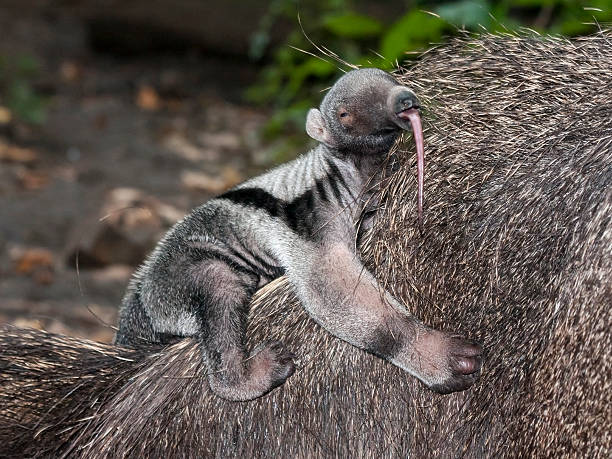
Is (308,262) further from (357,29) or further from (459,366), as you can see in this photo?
(357,29)

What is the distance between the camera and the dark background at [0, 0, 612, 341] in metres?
6.41

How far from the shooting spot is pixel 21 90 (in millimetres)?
9164

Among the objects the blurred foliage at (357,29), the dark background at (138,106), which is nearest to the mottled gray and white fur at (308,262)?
the blurred foliage at (357,29)

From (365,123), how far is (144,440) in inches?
48.3

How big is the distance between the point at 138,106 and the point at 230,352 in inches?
306

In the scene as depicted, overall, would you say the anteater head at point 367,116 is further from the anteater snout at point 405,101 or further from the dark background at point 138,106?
the dark background at point 138,106

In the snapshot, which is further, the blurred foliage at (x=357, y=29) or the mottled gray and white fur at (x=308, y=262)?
the blurred foliage at (x=357, y=29)

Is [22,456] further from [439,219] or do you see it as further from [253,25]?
[253,25]

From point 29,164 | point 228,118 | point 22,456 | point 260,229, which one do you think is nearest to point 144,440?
point 22,456

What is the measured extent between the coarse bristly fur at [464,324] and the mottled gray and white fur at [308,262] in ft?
0.33

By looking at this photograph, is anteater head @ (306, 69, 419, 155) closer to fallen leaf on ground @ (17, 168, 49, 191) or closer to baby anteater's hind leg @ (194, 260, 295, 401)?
baby anteater's hind leg @ (194, 260, 295, 401)

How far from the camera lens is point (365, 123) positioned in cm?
272

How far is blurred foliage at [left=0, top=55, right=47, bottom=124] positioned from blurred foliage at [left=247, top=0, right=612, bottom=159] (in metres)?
2.16

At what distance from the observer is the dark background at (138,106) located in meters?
6.41
